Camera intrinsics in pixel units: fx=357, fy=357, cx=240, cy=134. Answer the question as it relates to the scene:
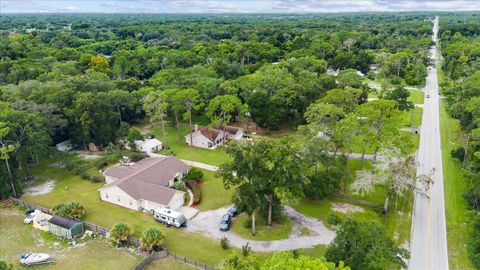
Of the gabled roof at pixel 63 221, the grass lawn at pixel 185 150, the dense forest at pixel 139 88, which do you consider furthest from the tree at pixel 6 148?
the grass lawn at pixel 185 150

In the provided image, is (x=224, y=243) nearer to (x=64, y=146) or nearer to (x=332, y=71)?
(x=64, y=146)

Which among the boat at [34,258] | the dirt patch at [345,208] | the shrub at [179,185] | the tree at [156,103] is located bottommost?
the dirt patch at [345,208]

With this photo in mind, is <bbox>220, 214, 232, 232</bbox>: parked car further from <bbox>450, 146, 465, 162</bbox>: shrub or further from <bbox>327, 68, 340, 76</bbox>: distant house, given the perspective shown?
<bbox>327, 68, 340, 76</bbox>: distant house

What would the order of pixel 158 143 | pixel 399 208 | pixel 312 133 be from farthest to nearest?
pixel 158 143 < pixel 312 133 < pixel 399 208

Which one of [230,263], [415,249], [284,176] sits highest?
[284,176]

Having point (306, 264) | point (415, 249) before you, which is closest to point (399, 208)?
point (415, 249)

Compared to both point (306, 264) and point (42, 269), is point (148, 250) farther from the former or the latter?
point (306, 264)

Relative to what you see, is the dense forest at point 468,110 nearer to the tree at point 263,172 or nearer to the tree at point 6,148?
the tree at point 263,172

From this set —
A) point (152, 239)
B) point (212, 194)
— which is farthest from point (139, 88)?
point (152, 239)
